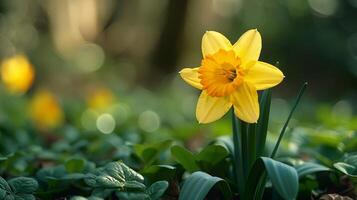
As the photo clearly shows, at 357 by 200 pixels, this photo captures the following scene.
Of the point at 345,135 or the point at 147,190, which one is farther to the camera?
the point at 345,135

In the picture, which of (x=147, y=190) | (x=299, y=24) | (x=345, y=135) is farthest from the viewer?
(x=299, y=24)

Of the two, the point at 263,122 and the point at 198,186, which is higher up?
the point at 263,122

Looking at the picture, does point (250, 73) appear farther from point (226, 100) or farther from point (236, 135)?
point (236, 135)

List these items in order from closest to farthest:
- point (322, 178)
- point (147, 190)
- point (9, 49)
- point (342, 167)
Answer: point (147, 190), point (342, 167), point (322, 178), point (9, 49)

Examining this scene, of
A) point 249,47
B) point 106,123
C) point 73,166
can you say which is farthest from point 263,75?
point 106,123

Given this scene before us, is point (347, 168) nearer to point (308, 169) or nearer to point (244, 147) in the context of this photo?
point (308, 169)

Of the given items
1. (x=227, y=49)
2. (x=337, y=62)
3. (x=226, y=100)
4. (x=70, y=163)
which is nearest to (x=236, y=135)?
(x=226, y=100)
